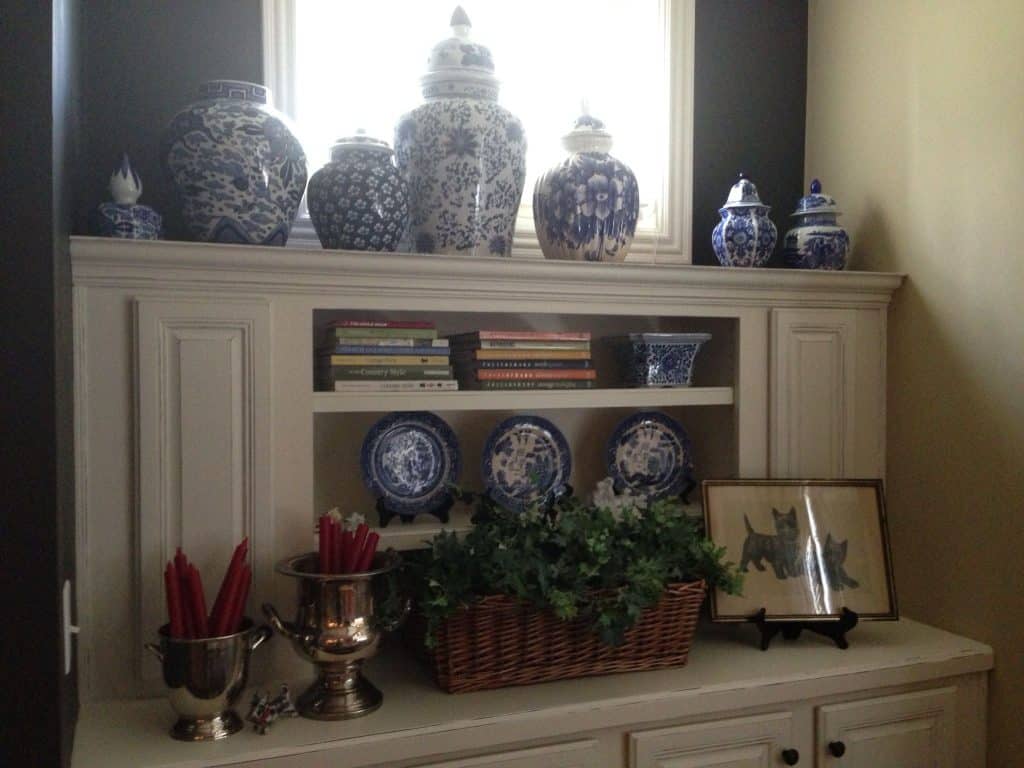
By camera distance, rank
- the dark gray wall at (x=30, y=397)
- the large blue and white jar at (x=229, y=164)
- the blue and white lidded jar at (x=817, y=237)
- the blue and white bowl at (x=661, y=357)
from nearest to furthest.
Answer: the dark gray wall at (x=30, y=397)
the large blue and white jar at (x=229, y=164)
the blue and white bowl at (x=661, y=357)
the blue and white lidded jar at (x=817, y=237)

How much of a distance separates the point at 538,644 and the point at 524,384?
49cm

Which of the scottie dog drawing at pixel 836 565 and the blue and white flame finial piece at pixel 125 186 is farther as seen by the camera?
the scottie dog drawing at pixel 836 565

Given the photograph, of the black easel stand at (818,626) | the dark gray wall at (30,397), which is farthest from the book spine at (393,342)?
the black easel stand at (818,626)

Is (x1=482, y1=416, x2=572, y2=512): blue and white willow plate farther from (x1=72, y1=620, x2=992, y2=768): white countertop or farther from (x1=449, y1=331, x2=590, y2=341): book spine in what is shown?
(x1=72, y1=620, x2=992, y2=768): white countertop

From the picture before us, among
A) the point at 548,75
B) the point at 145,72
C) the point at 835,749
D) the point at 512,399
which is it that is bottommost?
the point at 835,749

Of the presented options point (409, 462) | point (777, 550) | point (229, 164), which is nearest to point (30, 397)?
point (229, 164)

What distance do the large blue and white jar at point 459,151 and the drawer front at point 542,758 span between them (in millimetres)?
892

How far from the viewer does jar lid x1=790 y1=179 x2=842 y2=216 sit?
1.98 meters

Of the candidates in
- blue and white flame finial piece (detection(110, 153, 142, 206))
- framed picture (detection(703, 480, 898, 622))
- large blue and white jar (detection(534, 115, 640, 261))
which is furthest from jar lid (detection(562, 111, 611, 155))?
blue and white flame finial piece (detection(110, 153, 142, 206))

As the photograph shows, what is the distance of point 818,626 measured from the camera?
5.70ft

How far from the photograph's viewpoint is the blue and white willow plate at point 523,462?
6.03ft

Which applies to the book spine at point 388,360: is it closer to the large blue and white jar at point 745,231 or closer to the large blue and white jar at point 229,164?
the large blue and white jar at point 229,164

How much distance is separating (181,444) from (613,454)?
35.6 inches

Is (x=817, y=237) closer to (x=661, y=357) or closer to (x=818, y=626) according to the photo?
(x=661, y=357)
